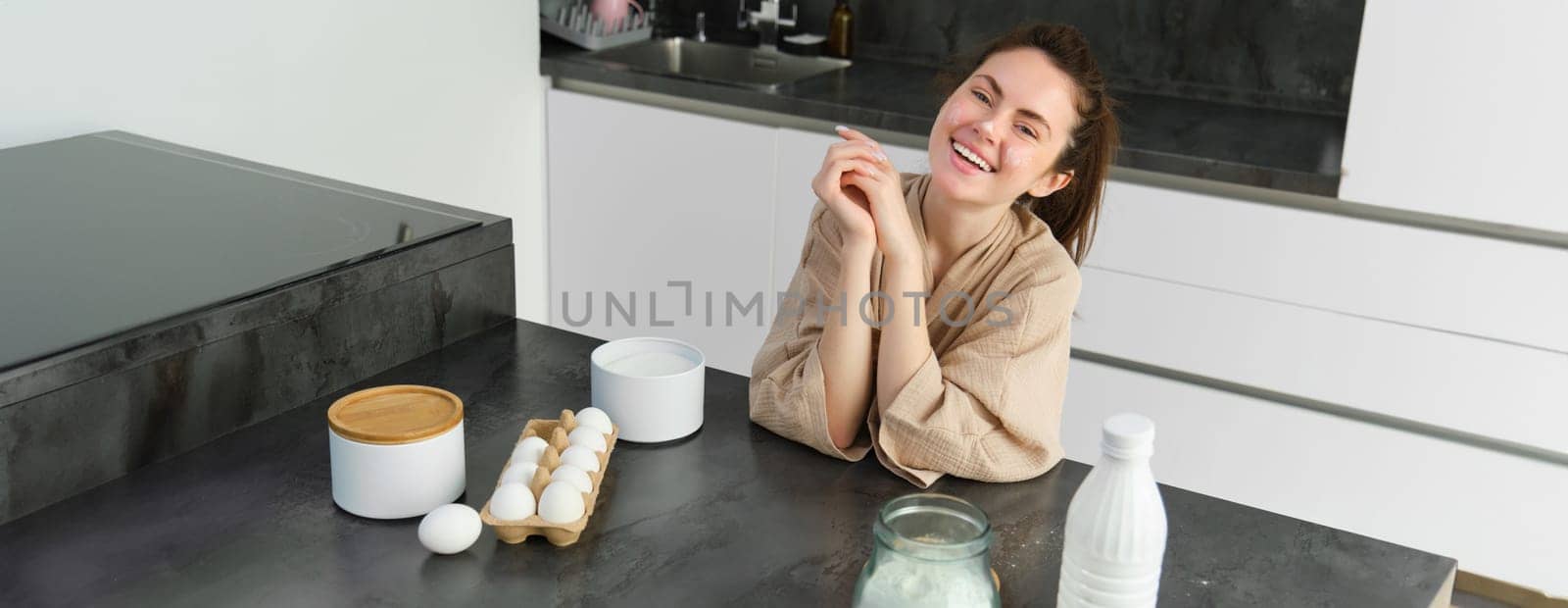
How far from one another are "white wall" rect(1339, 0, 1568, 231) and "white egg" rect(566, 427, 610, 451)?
1.56m

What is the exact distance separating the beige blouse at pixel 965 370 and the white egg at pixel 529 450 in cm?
24

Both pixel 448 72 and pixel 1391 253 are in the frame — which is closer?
pixel 1391 253

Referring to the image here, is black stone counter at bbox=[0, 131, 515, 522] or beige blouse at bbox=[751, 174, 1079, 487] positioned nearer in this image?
black stone counter at bbox=[0, 131, 515, 522]

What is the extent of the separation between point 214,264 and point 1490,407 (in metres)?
1.97

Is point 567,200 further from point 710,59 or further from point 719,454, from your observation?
point 719,454

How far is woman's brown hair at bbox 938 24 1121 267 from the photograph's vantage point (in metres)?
1.43

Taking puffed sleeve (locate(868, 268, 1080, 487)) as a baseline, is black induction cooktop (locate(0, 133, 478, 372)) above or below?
above

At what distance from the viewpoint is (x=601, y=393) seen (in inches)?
51.8

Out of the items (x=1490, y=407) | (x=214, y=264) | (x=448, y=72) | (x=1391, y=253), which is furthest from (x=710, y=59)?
(x=214, y=264)

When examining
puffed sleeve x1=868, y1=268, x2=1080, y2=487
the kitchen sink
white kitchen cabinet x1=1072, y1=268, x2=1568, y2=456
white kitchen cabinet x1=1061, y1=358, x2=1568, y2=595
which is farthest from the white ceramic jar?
the kitchen sink

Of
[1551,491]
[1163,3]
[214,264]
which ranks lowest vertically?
[1551,491]

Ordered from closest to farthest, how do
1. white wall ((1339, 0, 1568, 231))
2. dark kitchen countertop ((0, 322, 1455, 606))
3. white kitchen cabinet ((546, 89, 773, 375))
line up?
1. dark kitchen countertop ((0, 322, 1455, 606))
2. white wall ((1339, 0, 1568, 231))
3. white kitchen cabinet ((546, 89, 773, 375))

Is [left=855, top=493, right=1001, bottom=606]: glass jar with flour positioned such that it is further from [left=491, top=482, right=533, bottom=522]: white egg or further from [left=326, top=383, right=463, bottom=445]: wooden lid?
[left=326, top=383, right=463, bottom=445]: wooden lid

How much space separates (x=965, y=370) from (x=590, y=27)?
1971mm
